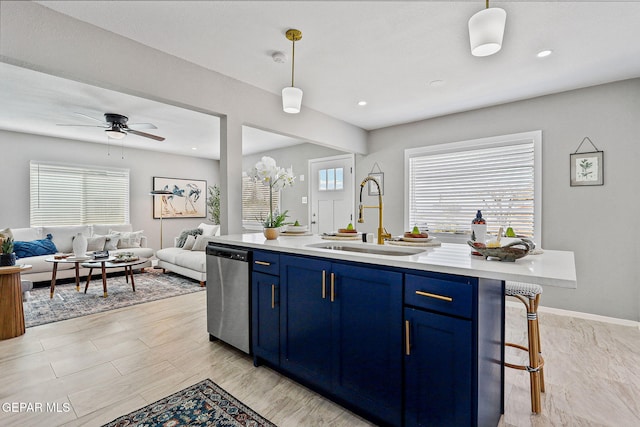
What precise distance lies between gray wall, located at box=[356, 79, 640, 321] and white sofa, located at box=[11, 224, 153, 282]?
6149mm

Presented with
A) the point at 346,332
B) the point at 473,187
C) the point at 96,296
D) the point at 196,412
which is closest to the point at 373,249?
the point at 346,332

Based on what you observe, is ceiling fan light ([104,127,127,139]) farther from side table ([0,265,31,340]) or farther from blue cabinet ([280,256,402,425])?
blue cabinet ([280,256,402,425])

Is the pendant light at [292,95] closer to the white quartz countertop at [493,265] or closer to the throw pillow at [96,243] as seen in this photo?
the white quartz countertop at [493,265]

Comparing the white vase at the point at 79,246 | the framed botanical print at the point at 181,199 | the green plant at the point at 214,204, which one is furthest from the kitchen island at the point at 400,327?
the framed botanical print at the point at 181,199

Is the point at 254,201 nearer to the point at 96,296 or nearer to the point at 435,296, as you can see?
the point at 96,296

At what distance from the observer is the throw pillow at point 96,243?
527cm

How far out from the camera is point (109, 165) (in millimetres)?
6070

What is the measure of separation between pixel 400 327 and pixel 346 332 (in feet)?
1.18

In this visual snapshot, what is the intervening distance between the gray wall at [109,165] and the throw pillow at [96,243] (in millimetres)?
1030

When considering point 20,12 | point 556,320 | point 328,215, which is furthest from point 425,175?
point 20,12

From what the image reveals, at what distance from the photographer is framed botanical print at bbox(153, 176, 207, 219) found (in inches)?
265

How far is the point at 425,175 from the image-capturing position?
451 centimetres

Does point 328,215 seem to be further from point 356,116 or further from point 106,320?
point 106,320

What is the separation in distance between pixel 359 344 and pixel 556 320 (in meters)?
2.88
